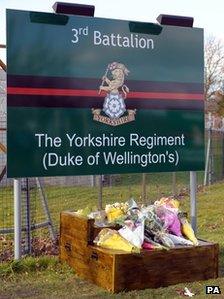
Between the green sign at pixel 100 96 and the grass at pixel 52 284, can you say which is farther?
the green sign at pixel 100 96

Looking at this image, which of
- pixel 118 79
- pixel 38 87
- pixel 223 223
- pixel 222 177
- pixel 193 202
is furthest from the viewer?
pixel 222 177

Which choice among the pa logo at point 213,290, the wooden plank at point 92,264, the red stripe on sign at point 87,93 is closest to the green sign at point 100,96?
the red stripe on sign at point 87,93

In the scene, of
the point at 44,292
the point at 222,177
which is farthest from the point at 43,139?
the point at 222,177

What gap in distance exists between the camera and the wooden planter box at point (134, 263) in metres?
5.18

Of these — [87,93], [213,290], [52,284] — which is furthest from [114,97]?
[213,290]

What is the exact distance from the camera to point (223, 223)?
9398 millimetres

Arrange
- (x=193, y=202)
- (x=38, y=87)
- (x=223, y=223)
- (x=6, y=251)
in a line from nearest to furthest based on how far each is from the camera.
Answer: (x=38, y=87) → (x=193, y=202) → (x=6, y=251) → (x=223, y=223)

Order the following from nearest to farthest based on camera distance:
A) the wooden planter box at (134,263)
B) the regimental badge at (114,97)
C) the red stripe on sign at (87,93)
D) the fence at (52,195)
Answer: the wooden planter box at (134,263) < the red stripe on sign at (87,93) < the regimental badge at (114,97) < the fence at (52,195)

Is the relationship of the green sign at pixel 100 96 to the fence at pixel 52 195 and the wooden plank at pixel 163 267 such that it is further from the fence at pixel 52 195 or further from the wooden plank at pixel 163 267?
the wooden plank at pixel 163 267

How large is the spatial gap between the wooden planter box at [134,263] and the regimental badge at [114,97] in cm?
111

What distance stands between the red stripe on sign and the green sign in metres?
0.01

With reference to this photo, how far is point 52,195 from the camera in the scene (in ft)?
44.7

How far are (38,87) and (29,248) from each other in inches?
88.1

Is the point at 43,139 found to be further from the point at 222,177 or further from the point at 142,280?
the point at 222,177
